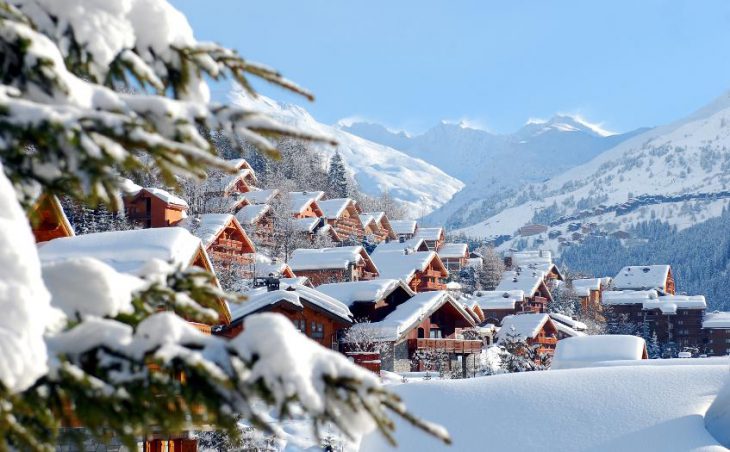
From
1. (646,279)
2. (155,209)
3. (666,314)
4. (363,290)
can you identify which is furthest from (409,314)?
(646,279)

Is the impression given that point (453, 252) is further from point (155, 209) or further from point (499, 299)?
point (155, 209)

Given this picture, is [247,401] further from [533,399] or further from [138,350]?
[533,399]

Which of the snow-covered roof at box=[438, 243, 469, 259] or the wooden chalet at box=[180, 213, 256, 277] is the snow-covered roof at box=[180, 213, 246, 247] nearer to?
the wooden chalet at box=[180, 213, 256, 277]

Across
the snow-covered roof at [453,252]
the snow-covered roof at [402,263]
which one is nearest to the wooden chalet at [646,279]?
the snow-covered roof at [453,252]

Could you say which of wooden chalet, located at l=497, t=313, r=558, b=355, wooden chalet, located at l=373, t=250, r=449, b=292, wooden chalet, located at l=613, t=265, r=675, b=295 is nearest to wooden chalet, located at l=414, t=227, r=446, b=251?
wooden chalet, located at l=373, t=250, r=449, b=292

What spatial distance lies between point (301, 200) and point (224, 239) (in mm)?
28399

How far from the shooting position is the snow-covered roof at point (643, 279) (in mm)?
126125

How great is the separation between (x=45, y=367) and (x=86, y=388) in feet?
0.83

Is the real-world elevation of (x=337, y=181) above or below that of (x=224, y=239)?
above

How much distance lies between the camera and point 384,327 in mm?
42094

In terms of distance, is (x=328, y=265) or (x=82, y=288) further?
(x=328, y=265)

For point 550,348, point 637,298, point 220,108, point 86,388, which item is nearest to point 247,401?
point 86,388

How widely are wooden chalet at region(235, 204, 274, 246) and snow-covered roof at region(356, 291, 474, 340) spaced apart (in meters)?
19.9

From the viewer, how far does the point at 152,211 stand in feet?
167
